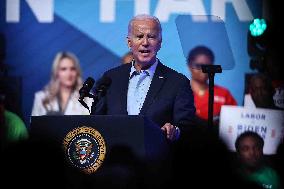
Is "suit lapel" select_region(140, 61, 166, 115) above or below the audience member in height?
above

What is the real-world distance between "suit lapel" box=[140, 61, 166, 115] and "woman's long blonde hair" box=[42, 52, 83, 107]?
255cm

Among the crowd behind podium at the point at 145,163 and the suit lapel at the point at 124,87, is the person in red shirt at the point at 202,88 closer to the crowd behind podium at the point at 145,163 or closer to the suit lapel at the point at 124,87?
the crowd behind podium at the point at 145,163

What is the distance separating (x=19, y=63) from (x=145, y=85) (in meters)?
2.90

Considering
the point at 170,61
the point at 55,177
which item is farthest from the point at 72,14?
the point at 55,177

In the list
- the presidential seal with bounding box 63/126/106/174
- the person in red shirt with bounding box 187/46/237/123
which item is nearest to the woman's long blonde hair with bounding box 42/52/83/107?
the person in red shirt with bounding box 187/46/237/123

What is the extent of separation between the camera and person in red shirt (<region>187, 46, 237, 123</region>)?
19.2 ft

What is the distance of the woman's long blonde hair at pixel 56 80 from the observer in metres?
6.09

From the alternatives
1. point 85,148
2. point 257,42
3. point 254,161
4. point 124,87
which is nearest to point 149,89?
point 124,87

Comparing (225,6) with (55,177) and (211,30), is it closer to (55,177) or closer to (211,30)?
(211,30)

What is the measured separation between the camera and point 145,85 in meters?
3.62

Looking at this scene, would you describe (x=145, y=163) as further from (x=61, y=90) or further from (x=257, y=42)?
(x=61, y=90)

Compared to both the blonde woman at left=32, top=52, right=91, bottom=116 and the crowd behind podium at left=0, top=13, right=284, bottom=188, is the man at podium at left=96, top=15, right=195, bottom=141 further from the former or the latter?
the blonde woman at left=32, top=52, right=91, bottom=116

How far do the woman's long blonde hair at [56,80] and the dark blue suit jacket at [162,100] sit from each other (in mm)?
2484

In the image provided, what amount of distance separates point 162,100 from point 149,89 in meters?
0.11
